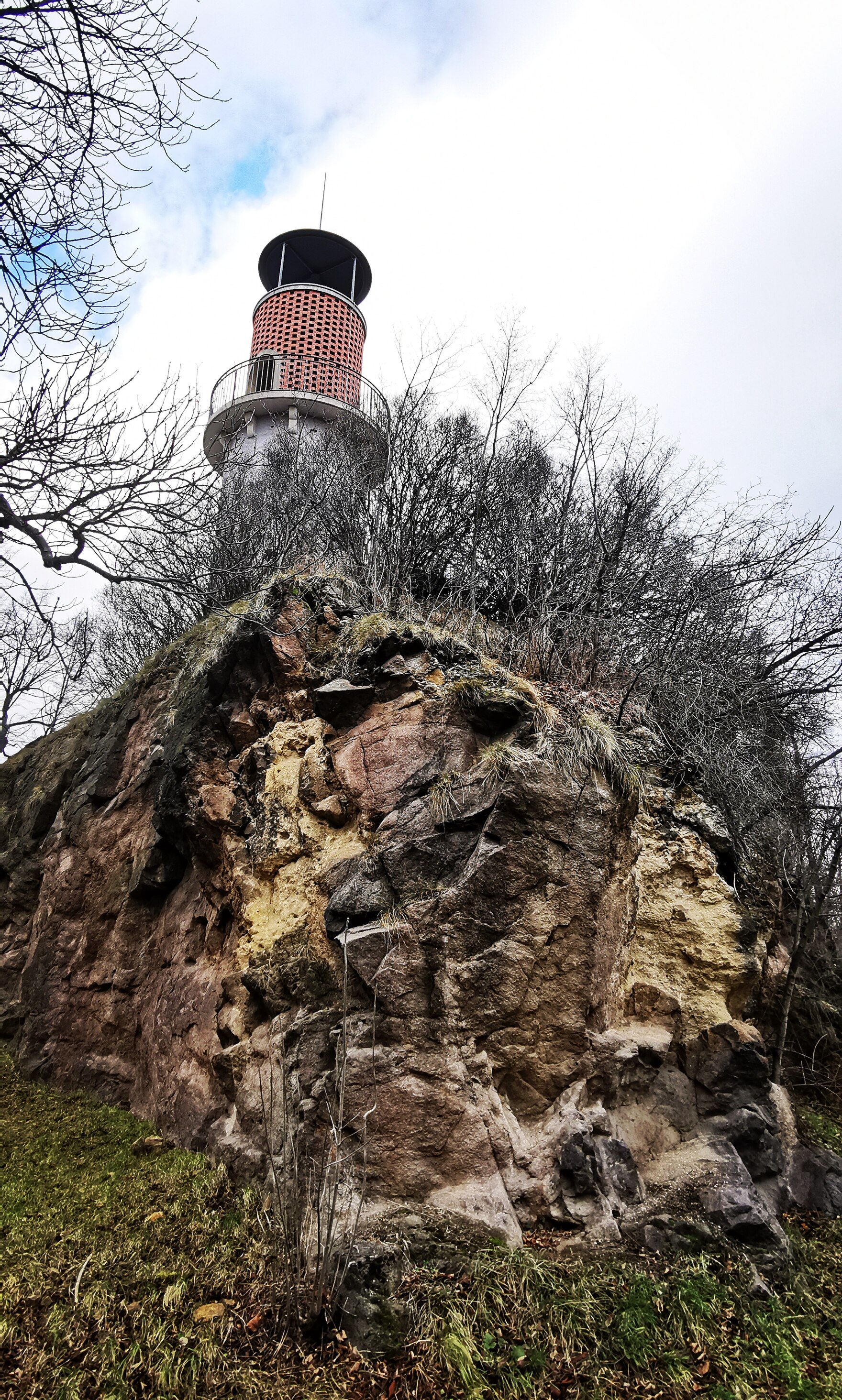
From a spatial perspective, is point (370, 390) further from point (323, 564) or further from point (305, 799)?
point (305, 799)

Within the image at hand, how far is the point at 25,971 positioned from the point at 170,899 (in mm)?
2127

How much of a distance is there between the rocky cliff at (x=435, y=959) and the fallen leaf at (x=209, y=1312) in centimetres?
82

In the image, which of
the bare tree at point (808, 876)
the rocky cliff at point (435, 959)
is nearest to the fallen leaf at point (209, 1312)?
the rocky cliff at point (435, 959)

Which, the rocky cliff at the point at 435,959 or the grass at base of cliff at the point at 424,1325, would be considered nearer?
the grass at base of cliff at the point at 424,1325

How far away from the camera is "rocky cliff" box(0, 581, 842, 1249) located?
4410 millimetres

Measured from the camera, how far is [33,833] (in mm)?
9320

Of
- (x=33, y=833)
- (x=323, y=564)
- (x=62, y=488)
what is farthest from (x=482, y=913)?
(x=33, y=833)

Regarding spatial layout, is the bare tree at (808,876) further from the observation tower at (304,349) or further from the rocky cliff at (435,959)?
the observation tower at (304,349)

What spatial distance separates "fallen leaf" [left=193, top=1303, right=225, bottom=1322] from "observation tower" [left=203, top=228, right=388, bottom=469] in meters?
10.0

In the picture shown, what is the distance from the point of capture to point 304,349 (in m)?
18.1

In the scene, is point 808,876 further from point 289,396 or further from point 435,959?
point 289,396

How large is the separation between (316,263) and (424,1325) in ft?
75.9

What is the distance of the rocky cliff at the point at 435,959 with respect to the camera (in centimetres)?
441

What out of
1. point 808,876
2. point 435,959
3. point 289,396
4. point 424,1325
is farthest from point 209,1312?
point 289,396
